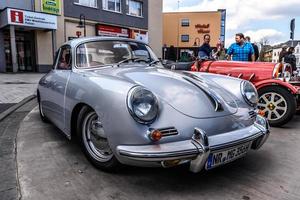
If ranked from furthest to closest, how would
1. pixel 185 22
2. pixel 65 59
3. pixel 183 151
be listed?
pixel 185 22 < pixel 65 59 < pixel 183 151

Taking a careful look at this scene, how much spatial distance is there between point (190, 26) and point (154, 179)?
42109 millimetres

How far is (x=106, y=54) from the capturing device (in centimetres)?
363

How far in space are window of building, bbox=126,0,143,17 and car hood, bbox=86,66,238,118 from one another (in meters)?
22.5

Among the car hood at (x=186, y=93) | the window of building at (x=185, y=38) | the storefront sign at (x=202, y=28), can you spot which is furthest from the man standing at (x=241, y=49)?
the storefront sign at (x=202, y=28)

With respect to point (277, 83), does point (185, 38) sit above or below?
above

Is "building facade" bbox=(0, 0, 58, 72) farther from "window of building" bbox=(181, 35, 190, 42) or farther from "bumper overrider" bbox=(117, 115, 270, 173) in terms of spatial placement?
"window of building" bbox=(181, 35, 190, 42)

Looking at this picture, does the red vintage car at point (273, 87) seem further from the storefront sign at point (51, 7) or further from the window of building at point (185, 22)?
the window of building at point (185, 22)

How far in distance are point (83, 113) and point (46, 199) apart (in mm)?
903

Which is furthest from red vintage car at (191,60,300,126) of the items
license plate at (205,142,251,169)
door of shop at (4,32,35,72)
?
door of shop at (4,32,35,72)

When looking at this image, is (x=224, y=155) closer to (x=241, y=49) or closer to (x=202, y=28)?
(x=241, y=49)

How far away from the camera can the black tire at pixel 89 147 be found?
2.69 m

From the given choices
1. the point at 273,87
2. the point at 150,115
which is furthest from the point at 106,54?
the point at 273,87

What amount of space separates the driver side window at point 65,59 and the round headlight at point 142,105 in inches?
57.9

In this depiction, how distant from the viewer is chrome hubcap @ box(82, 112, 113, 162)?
2.77 m
